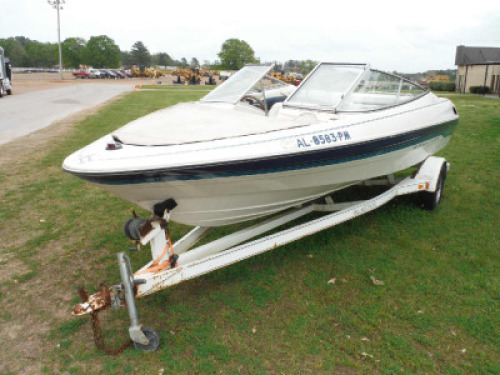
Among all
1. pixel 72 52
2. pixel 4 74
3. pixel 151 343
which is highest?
pixel 72 52

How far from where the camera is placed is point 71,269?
3.55 meters

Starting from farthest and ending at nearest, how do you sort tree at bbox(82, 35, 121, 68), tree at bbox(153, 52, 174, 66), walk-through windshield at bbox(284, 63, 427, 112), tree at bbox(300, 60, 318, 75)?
tree at bbox(153, 52, 174, 66)
tree at bbox(82, 35, 121, 68)
tree at bbox(300, 60, 318, 75)
walk-through windshield at bbox(284, 63, 427, 112)

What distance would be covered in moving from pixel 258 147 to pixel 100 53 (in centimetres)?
9442

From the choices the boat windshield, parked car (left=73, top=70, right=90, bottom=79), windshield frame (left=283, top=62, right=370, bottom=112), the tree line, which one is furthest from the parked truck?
the tree line

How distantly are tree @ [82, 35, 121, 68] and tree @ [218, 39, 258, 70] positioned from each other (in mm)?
24460

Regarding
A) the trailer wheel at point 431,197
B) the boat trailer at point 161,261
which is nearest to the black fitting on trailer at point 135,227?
the boat trailer at point 161,261

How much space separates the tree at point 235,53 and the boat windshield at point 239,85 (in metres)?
89.6

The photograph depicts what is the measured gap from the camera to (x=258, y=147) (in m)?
2.81

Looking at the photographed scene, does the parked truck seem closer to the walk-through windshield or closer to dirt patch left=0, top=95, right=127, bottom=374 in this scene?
dirt patch left=0, top=95, right=127, bottom=374

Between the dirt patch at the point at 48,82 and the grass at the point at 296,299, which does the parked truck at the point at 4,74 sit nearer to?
the dirt patch at the point at 48,82

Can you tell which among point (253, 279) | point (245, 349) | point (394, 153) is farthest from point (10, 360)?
point (394, 153)

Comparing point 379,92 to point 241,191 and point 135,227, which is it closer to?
point 241,191

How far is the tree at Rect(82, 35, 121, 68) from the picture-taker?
3376 inches

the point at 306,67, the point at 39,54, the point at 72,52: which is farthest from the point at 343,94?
the point at 39,54
